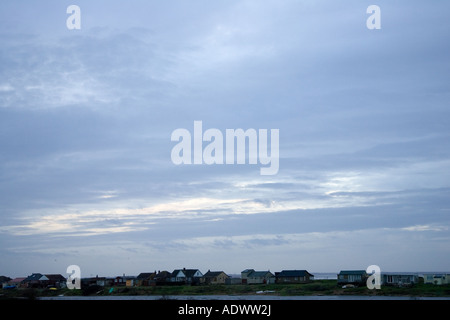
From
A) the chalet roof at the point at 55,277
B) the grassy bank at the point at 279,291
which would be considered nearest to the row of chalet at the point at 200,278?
the grassy bank at the point at 279,291

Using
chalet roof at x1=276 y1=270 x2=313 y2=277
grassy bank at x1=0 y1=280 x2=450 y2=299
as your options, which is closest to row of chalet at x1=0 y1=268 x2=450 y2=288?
chalet roof at x1=276 y1=270 x2=313 y2=277

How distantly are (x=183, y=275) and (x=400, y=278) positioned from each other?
50.1 meters

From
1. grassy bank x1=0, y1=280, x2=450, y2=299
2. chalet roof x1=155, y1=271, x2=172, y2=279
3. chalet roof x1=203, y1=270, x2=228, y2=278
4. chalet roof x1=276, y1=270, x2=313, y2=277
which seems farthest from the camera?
chalet roof x1=155, y1=271, x2=172, y2=279

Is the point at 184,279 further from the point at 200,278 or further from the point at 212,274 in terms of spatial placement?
the point at 212,274

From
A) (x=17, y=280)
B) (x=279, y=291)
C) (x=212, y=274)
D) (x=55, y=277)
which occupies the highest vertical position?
(x=212, y=274)

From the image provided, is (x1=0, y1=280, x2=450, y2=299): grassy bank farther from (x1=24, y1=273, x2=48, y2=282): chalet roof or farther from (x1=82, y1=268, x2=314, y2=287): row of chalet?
(x1=24, y1=273, x2=48, y2=282): chalet roof

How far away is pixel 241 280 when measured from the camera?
124 meters

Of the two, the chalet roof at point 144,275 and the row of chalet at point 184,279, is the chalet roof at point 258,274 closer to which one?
the row of chalet at point 184,279

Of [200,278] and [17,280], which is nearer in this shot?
[200,278]

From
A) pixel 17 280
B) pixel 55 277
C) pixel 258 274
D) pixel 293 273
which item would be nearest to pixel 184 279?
pixel 258 274

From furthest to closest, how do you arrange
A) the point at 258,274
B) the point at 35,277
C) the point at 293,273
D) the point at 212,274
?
the point at 35,277 < the point at 212,274 < the point at 258,274 < the point at 293,273
